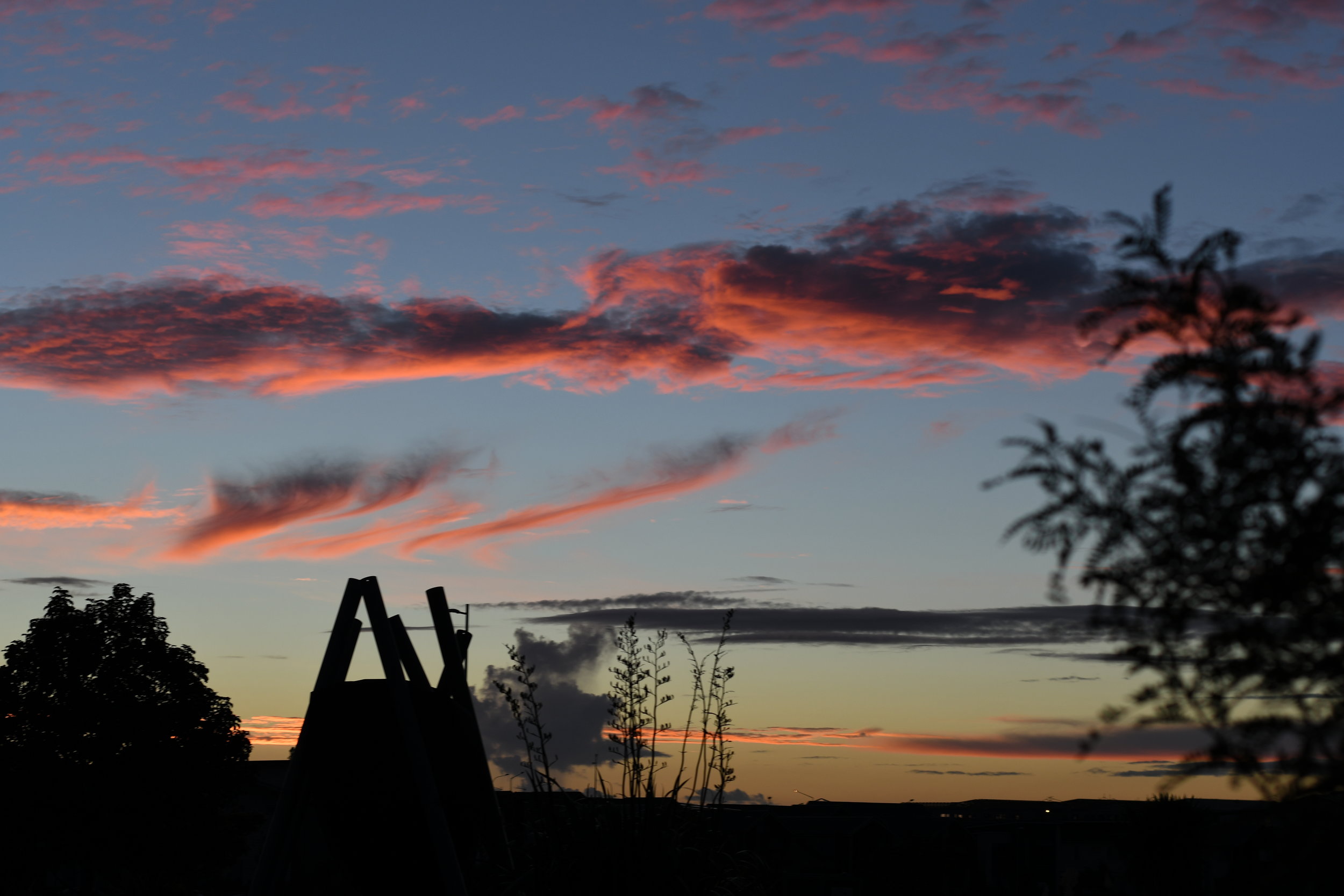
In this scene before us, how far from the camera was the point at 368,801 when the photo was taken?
9.12 metres

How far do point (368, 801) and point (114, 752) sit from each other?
3500cm

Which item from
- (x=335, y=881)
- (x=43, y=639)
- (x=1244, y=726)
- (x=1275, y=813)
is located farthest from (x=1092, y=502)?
(x=43, y=639)

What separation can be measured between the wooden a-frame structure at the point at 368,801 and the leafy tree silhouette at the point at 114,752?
1223 inches

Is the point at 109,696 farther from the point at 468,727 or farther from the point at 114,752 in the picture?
the point at 468,727

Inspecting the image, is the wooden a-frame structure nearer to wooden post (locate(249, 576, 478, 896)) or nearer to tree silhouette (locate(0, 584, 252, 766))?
wooden post (locate(249, 576, 478, 896))

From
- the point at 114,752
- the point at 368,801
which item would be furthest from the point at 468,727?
the point at 114,752

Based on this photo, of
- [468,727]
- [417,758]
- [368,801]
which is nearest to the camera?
[417,758]

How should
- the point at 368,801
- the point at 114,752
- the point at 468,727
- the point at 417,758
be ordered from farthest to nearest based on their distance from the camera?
1. the point at 114,752
2. the point at 468,727
3. the point at 368,801
4. the point at 417,758

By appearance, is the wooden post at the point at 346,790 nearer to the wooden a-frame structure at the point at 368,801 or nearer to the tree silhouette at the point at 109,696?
the wooden a-frame structure at the point at 368,801

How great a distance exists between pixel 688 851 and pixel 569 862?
0.90m

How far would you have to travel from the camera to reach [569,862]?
28.3 feet

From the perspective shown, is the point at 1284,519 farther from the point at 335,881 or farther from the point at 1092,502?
the point at 335,881

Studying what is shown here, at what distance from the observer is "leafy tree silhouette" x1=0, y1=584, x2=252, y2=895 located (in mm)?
37500

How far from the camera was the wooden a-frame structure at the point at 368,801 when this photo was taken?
891cm
